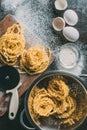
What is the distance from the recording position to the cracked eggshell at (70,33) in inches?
67.9

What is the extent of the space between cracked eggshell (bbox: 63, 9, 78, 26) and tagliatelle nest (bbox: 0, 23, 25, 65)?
21 cm

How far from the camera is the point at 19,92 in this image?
1642 millimetres

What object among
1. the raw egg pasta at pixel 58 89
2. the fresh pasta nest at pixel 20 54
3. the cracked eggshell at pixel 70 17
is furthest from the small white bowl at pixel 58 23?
the raw egg pasta at pixel 58 89

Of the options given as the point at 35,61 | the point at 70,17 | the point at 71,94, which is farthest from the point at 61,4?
the point at 71,94

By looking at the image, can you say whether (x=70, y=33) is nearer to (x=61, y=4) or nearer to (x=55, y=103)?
(x=61, y=4)

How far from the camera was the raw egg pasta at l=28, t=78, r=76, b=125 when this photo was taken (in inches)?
62.2

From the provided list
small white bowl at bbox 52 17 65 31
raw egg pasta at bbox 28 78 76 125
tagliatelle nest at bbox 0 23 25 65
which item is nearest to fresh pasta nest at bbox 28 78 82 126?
raw egg pasta at bbox 28 78 76 125

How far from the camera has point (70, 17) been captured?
1746mm

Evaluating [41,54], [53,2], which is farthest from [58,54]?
[53,2]

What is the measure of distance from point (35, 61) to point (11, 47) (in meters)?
0.10

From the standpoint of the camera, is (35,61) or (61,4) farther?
(61,4)

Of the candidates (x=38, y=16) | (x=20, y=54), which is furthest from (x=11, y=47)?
(x=38, y=16)

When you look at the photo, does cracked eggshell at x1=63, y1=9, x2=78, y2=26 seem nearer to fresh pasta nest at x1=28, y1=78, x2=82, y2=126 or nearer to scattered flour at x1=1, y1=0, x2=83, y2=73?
scattered flour at x1=1, y1=0, x2=83, y2=73

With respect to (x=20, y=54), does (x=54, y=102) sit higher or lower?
lower
